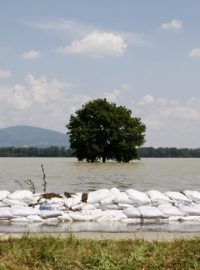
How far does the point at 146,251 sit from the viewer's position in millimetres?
6859

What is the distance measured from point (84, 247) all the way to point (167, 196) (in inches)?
227

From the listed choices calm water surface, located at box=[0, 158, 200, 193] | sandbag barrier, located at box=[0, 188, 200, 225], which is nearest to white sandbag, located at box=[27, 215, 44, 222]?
sandbag barrier, located at box=[0, 188, 200, 225]

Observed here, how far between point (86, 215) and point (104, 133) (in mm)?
54198

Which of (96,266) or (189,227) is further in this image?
(189,227)

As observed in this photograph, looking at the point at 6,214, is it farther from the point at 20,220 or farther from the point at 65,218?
the point at 65,218

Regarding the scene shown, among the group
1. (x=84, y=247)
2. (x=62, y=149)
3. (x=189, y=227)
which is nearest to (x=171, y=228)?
(x=189, y=227)

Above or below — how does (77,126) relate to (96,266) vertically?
above

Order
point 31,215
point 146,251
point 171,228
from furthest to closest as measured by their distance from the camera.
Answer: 1. point 31,215
2. point 171,228
3. point 146,251

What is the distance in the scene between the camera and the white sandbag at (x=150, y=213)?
1099cm

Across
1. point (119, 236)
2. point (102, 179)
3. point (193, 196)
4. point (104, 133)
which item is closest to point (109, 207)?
point (193, 196)

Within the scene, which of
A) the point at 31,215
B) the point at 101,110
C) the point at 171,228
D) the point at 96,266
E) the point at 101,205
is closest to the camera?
the point at 96,266

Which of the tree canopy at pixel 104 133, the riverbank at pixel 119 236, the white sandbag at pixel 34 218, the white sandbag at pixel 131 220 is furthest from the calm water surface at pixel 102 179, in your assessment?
the tree canopy at pixel 104 133

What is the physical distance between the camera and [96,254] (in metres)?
6.57

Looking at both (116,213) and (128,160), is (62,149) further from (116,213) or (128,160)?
(116,213)
